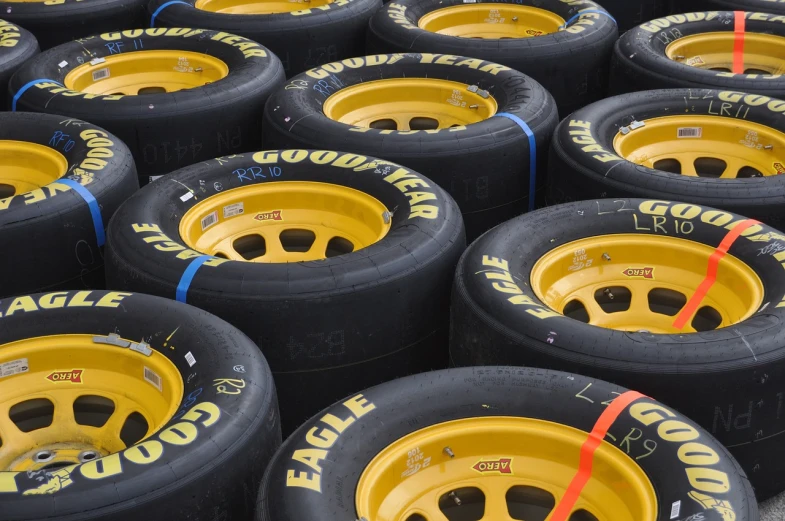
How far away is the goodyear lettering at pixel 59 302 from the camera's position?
4.21 m

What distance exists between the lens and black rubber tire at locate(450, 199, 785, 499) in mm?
3971

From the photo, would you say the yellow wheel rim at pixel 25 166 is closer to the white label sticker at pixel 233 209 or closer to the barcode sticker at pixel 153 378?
the white label sticker at pixel 233 209

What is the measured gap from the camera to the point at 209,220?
17.3ft

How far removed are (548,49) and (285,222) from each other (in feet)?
8.03

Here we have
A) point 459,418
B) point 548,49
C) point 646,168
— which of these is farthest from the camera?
point 548,49

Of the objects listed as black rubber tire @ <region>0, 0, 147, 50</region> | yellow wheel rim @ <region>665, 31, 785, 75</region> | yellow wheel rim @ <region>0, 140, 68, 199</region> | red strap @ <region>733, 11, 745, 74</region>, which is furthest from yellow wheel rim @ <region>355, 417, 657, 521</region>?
black rubber tire @ <region>0, 0, 147, 50</region>

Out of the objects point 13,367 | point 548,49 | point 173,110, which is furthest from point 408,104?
point 13,367

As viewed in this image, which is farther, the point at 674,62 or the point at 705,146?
the point at 674,62

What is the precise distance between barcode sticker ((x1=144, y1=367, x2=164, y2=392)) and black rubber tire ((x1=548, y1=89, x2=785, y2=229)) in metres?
2.50

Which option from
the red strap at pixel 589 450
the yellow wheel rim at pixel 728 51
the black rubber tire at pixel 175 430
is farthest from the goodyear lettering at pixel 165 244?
the yellow wheel rim at pixel 728 51

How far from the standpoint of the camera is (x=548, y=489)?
3.72 metres

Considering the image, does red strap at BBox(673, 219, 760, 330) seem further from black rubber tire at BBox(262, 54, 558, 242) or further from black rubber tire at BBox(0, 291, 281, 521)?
black rubber tire at BBox(0, 291, 281, 521)

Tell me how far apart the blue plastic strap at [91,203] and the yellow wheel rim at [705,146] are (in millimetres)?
2787

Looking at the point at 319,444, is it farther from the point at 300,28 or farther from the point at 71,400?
the point at 300,28
